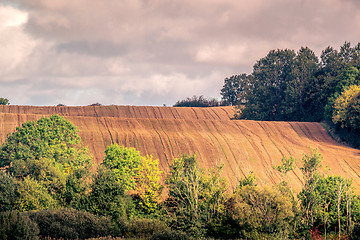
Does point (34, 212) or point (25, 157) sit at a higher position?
point (25, 157)

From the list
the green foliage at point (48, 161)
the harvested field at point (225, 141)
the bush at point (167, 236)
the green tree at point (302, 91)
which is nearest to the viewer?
the bush at point (167, 236)

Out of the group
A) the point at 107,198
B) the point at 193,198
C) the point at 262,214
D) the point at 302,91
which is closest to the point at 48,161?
the point at 107,198

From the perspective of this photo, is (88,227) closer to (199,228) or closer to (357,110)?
(199,228)

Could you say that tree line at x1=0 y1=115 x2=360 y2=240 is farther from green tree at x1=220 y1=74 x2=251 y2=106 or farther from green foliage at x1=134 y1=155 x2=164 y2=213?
green tree at x1=220 y1=74 x2=251 y2=106

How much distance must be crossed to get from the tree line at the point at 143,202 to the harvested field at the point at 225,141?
11955 millimetres

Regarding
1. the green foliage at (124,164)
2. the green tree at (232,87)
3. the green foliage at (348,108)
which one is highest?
the green tree at (232,87)

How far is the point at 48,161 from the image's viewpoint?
166ft

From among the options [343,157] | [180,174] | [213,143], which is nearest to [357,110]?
[343,157]

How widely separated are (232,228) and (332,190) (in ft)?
37.8

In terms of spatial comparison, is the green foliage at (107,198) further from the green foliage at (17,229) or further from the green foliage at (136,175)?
the green foliage at (17,229)

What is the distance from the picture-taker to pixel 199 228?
141 feet

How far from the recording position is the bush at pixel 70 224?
131ft

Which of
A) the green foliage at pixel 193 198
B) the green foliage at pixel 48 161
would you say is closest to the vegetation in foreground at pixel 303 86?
the green foliage at pixel 193 198

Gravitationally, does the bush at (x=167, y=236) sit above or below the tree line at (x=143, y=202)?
below
